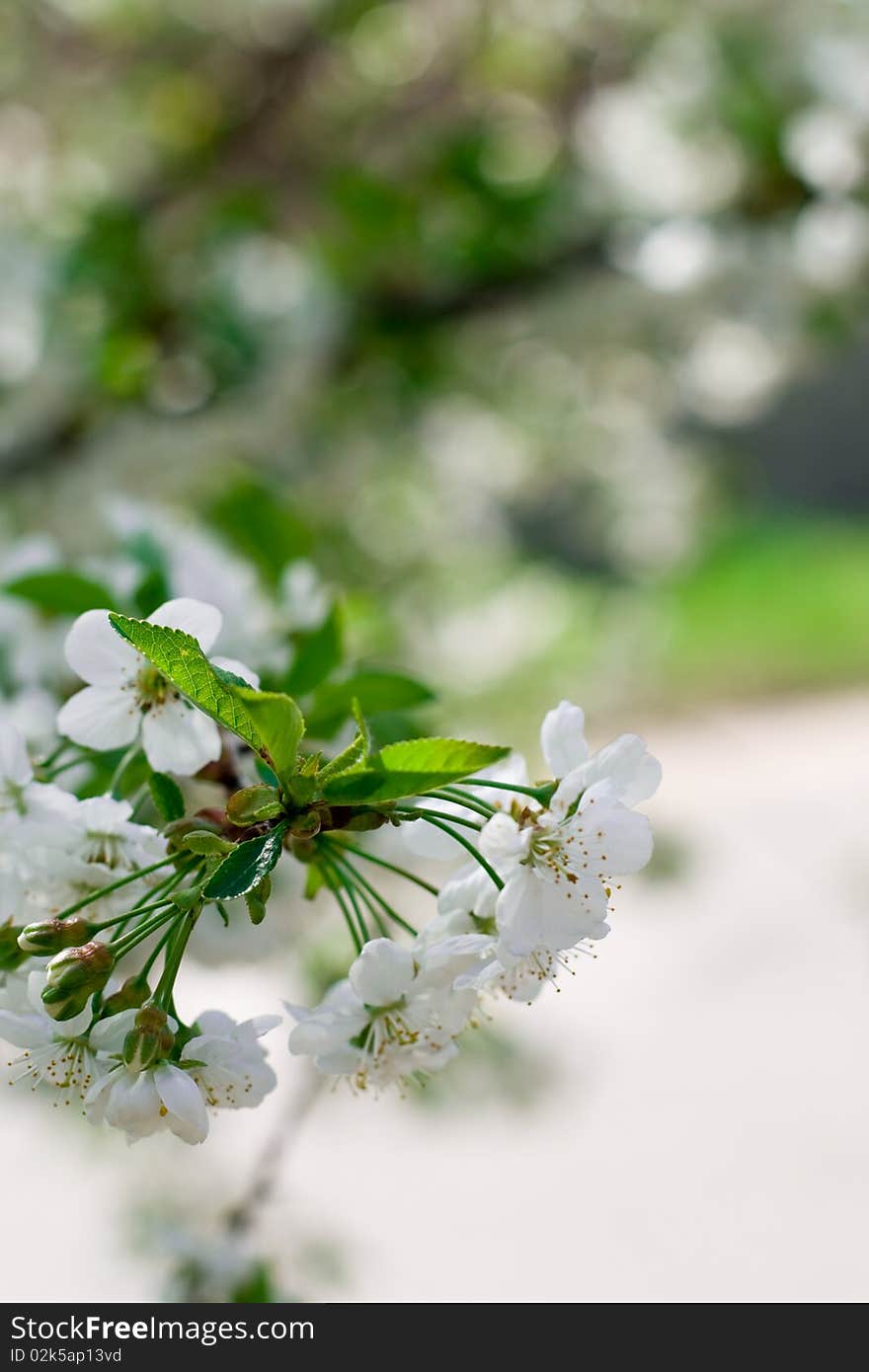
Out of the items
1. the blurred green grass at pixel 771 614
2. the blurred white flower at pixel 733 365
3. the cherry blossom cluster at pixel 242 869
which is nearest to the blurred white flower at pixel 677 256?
the blurred white flower at pixel 733 365

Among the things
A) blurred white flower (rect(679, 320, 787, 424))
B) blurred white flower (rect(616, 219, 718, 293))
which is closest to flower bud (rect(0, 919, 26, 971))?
blurred white flower (rect(616, 219, 718, 293))

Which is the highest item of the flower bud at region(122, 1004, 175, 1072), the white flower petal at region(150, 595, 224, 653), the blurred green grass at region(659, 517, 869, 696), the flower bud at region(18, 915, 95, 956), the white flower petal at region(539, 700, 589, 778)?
the blurred green grass at region(659, 517, 869, 696)

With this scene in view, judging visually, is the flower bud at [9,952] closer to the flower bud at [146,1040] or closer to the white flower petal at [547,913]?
the flower bud at [146,1040]

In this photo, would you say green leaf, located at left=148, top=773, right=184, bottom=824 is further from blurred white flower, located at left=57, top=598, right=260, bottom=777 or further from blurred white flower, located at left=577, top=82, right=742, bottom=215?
blurred white flower, located at left=577, top=82, right=742, bottom=215

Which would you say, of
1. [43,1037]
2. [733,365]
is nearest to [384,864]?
[43,1037]

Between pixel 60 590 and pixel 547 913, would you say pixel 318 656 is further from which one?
pixel 547 913

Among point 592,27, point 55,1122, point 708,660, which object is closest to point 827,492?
point 708,660

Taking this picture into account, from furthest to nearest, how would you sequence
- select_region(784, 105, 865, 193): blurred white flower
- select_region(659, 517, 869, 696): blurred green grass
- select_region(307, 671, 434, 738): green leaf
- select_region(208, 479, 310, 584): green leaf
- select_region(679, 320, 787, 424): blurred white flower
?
1. select_region(659, 517, 869, 696): blurred green grass
2. select_region(679, 320, 787, 424): blurred white flower
3. select_region(784, 105, 865, 193): blurred white flower
4. select_region(208, 479, 310, 584): green leaf
5. select_region(307, 671, 434, 738): green leaf
